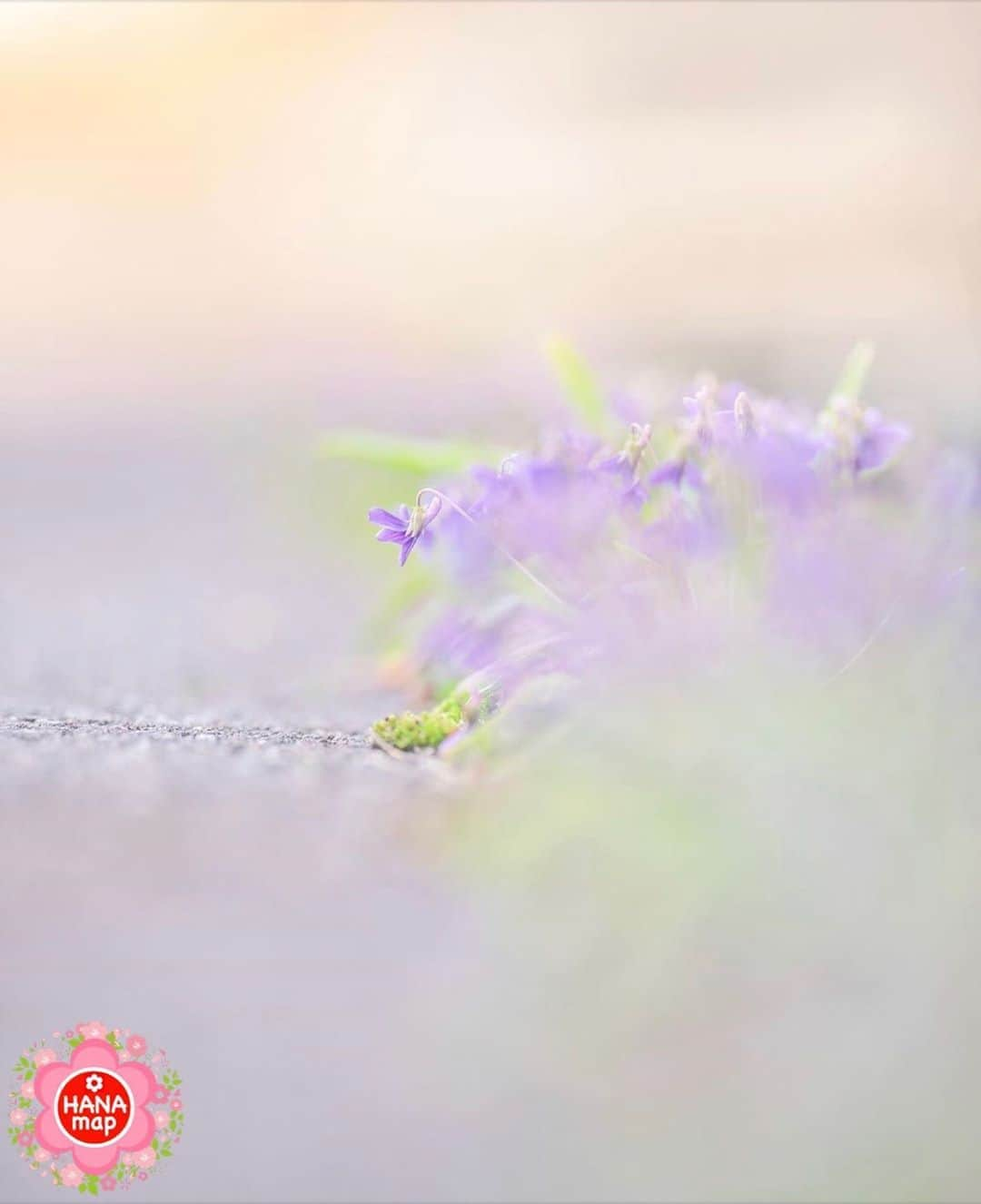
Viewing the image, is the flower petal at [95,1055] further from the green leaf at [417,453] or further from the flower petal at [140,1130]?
the green leaf at [417,453]

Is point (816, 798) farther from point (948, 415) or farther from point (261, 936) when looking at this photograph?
point (948, 415)

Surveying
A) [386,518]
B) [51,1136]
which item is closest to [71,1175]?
[51,1136]

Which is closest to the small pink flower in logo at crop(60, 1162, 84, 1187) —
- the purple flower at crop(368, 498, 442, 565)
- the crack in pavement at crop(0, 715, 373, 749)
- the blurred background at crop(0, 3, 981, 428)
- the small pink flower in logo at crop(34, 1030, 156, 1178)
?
the small pink flower in logo at crop(34, 1030, 156, 1178)

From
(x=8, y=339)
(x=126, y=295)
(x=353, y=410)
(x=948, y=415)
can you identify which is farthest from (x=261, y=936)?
(x=353, y=410)

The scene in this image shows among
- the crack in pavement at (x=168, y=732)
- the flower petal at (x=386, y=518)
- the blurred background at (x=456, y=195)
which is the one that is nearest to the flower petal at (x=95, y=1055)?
the crack in pavement at (x=168, y=732)

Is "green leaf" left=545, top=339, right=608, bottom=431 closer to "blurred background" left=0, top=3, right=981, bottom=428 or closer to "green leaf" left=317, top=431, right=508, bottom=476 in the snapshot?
"green leaf" left=317, top=431, right=508, bottom=476
